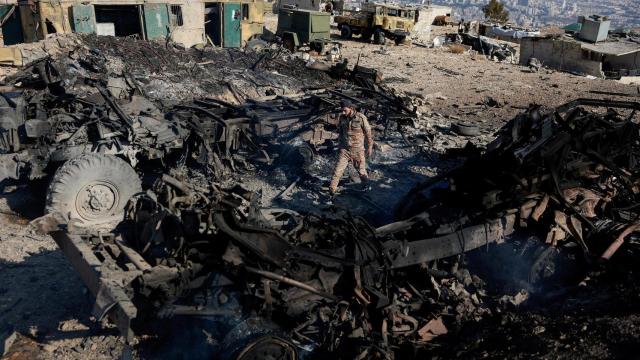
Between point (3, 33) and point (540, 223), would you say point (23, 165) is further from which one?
point (3, 33)

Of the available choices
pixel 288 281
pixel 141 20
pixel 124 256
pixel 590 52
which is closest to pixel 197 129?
pixel 124 256

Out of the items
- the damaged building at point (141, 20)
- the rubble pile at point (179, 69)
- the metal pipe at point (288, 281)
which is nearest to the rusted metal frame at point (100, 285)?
the metal pipe at point (288, 281)

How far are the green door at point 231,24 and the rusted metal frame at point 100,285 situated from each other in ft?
61.7

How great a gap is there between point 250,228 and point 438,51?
24.9 metres

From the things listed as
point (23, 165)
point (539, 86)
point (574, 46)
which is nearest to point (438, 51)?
point (574, 46)

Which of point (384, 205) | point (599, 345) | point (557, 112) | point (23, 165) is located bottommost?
point (384, 205)

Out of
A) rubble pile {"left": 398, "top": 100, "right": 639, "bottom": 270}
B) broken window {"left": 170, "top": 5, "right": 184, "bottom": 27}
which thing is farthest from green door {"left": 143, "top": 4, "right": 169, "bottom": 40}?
rubble pile {"left": 398, "top": 100, "right": 639, "bottom": 270}

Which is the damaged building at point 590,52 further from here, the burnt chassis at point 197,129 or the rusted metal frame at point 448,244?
the rusted metal frame at point 448,244

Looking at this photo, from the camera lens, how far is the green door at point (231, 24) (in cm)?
2194

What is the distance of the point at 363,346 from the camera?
4.43 m

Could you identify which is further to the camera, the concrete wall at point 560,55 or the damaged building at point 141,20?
the concrete wall at point 560,55

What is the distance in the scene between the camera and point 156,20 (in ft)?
63.9

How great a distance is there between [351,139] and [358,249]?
13.6 feet

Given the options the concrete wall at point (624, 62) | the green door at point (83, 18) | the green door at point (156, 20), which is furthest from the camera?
the concrete wall at point (624, 62)
